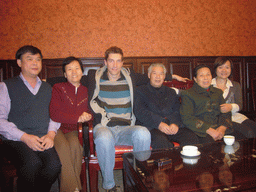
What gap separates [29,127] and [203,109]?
1.87 metres

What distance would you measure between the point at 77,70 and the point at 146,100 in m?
0.86

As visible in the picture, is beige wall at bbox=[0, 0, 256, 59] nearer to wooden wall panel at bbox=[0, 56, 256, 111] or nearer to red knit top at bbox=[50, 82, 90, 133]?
wooden wall panel at bbox=[0, 56, 256, 111]

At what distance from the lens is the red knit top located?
1791 millimetres

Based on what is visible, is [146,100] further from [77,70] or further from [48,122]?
[48,122]

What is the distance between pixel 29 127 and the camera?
168 cm

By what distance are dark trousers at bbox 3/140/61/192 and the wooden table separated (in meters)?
0.63

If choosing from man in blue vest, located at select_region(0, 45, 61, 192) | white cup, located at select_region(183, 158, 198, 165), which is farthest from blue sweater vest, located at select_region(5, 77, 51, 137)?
white cup, located at select_region(183, 158, 198, 165)

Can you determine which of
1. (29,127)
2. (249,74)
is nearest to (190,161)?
(29,127)

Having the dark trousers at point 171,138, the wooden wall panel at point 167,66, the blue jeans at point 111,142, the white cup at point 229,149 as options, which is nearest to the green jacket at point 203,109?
the dark trousers at point 171,138

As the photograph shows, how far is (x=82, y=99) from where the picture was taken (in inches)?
78.5

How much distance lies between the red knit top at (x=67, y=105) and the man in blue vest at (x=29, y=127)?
0.25 feet

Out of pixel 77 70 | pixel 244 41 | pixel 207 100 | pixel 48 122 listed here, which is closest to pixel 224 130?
pixel 207 100

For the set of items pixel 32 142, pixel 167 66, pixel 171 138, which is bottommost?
pixel 171 138

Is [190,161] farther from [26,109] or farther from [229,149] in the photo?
[26,109]
